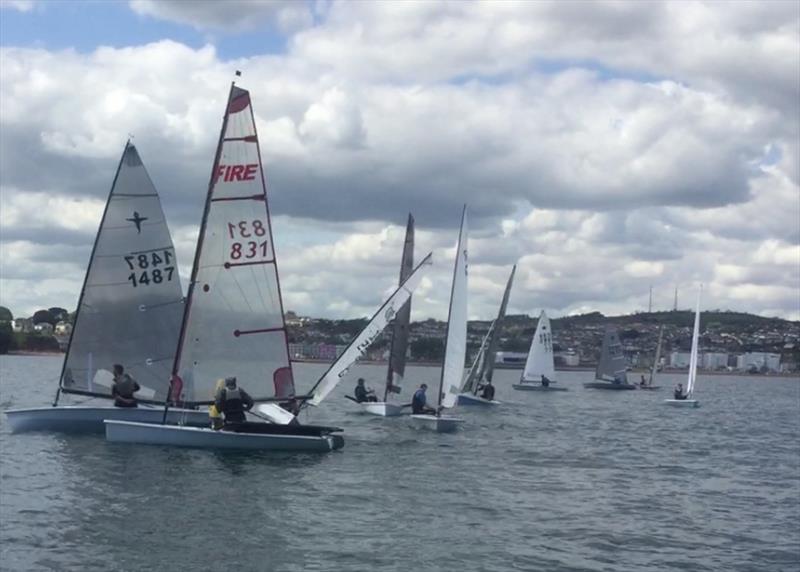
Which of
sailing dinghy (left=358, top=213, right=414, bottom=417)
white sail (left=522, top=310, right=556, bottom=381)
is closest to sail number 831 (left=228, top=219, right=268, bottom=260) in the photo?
sailing dinghy (left=358, top=213, right=414, bottom=417)

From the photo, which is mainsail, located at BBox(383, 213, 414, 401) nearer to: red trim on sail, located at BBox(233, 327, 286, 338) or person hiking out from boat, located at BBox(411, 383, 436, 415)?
person hiking out from boat, located at BBox(411, 383, 436, 415)

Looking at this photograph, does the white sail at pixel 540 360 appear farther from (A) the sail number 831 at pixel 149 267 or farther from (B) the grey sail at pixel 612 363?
(A) the sail number 831 at pixel 149 267

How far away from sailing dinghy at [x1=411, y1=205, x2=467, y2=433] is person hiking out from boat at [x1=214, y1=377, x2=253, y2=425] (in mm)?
9085

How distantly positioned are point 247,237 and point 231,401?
158 inches

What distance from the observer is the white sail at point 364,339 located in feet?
107

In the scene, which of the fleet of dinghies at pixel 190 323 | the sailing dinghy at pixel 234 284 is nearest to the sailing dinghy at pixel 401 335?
the fleet of dinghies at pixel 190 323

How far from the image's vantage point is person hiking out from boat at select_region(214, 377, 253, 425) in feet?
80.7

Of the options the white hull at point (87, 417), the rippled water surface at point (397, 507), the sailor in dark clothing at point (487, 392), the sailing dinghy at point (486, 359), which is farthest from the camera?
the sailing dinghy at point (486, 359)

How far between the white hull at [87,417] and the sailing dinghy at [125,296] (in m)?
1.45

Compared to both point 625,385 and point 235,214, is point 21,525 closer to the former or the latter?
point 235,214

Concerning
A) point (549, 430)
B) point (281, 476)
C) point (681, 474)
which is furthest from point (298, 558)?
point (549, 430)

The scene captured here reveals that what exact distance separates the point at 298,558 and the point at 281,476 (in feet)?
23.1

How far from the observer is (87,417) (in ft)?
87.9

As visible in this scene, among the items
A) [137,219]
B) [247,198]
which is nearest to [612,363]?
[137,219]
